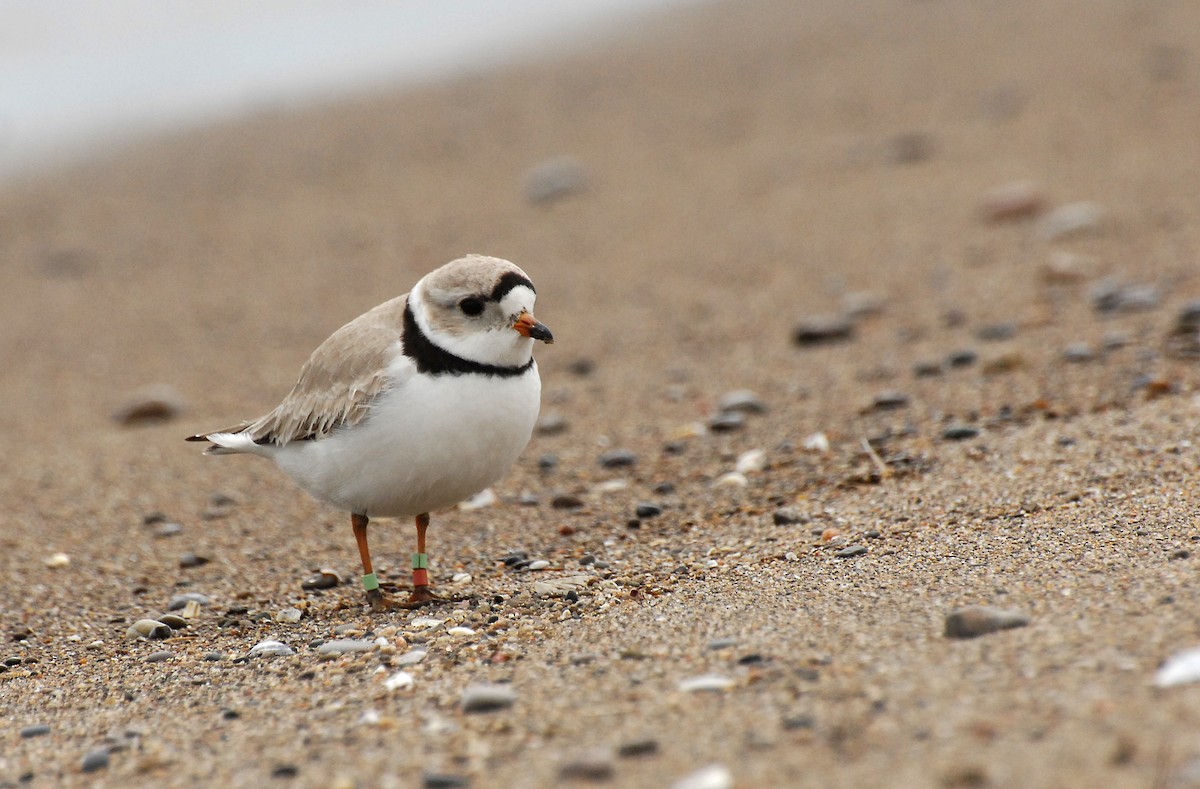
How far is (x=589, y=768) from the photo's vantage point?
286 centimetres

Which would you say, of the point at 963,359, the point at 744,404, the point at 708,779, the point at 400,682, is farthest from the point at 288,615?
the point at 963,359

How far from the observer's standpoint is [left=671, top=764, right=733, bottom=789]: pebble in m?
2.75

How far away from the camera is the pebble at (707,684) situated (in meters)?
3.26

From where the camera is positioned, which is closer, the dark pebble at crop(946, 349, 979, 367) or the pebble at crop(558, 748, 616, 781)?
the pebble at crop(558, 748, 616, 781)

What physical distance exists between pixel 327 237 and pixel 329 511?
5.50 m

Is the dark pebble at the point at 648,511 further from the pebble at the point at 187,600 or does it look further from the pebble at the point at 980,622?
the pebble at the point at 980,622

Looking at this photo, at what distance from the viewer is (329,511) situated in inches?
237

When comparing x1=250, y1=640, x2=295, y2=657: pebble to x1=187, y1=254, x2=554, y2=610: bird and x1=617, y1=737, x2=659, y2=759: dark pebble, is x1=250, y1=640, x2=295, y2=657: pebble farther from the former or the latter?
x1=617, y1=737, x2=659, y2=759: dark pebble

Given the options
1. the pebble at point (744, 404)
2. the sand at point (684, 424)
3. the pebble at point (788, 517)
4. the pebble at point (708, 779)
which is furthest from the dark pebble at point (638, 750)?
the pebble at point (744, 404)

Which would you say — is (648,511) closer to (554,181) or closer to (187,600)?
(187,600)

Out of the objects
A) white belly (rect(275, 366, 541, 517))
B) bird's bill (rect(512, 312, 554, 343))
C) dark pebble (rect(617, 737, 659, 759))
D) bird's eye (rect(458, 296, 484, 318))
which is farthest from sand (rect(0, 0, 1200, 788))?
bird's eye (rect(458, 296, 484, 318))

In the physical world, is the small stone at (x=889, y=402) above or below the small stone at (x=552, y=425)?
above

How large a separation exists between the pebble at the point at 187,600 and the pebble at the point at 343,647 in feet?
3.28

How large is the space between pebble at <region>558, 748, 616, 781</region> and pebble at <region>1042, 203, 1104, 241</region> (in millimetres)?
6853
